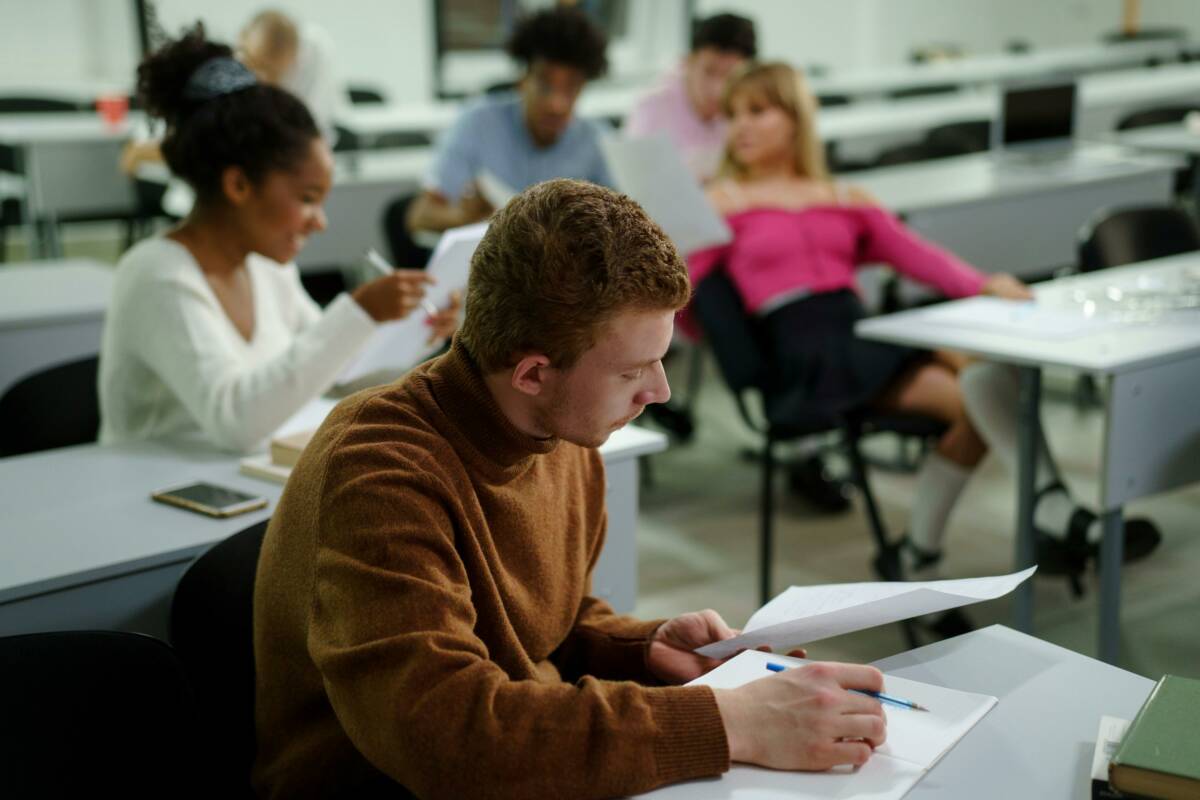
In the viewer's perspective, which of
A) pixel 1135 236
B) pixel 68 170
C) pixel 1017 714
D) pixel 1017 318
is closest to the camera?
pixel 1017 714

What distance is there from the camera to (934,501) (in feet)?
9.86

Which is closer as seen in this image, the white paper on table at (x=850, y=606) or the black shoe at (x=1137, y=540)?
the white paper on table at (x=850, y=606)

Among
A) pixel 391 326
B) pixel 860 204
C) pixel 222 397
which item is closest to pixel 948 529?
pixel 860 204

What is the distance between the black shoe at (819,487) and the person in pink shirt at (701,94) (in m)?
1.02

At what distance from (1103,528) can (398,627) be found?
1.73 m

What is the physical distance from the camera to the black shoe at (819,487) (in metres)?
3.72

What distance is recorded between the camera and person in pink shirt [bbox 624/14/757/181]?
4293mm

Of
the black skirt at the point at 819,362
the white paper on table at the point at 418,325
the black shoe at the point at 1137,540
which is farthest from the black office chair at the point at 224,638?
the black shoe at the point at 1137,540

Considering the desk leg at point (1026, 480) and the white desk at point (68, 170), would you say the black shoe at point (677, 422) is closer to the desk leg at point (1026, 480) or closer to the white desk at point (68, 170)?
the desk leg at point (1026, 480)

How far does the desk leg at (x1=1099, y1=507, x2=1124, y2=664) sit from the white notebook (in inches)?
52.7

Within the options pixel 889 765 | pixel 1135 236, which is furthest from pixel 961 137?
pixel 889 765

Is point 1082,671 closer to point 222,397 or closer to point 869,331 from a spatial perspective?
point 222,397

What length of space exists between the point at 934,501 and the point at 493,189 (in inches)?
59.7

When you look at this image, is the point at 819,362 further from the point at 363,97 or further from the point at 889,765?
the point at 363,97
